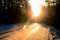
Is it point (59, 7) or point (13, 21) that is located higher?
point (59, 7)

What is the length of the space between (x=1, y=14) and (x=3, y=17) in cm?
111

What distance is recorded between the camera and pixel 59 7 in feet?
156

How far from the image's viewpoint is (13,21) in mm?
56812

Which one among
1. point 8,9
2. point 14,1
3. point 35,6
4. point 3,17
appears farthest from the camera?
point 35,6

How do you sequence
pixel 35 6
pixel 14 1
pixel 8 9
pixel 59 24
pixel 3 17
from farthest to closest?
1. pixel 35 6
2. pixel 14 1
3. pixel 8 9
4. pixel 3 17
5. pixel 59 24

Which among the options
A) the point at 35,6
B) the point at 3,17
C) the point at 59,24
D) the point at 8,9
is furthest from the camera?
the point at 35,6

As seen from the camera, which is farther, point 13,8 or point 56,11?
point 13,8

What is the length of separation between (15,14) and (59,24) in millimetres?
16801

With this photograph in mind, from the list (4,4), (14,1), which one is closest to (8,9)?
(4,4)

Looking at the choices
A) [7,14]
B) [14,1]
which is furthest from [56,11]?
[14,1]

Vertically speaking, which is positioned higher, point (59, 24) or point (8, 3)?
point (8, 3)

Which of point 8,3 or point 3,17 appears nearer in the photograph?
point 3,17

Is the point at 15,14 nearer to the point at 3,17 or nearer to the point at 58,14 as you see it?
the point at 3,17

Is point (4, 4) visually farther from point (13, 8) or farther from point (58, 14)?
point (58, 14)
